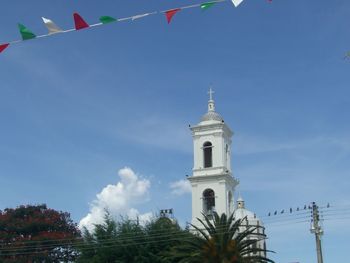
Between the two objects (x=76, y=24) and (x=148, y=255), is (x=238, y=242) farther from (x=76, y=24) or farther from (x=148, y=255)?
(x=76, y=24)

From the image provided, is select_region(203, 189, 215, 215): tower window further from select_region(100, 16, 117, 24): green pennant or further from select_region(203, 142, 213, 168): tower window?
select_region(100, 16, 117, 24): green pennant

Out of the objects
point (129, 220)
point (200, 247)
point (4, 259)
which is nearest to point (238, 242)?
point (200, 247)

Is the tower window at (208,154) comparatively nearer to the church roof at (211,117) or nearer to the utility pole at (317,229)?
the church roof at (211,117)

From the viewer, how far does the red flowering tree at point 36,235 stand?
60969 mm

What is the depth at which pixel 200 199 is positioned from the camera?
58094 millimetres

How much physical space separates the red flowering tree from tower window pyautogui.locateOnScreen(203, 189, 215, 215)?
42.0 ft

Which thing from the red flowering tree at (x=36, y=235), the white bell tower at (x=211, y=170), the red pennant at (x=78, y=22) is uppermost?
the white bell tower at (x=211, y=170)

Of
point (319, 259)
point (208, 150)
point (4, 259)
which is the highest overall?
point (208, 150)

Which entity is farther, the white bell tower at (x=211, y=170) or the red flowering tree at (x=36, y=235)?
the red flowering tree at (x=36, y=235)

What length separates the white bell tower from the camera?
189 ft

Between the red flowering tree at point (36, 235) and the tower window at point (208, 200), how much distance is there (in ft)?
42.0

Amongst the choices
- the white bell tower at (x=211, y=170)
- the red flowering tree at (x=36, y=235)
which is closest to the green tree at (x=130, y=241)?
the white bell tower at (x=211, y=170)

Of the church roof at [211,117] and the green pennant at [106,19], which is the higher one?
the church roof at [211,117]

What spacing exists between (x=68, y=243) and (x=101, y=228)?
1052 cm
